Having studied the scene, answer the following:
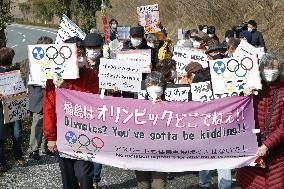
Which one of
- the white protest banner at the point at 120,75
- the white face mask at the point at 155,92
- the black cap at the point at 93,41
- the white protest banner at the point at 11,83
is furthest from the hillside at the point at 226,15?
the white face mask at the point at 155,92

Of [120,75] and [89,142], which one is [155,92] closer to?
[120,75]

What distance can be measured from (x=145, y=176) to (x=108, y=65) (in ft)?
4.18

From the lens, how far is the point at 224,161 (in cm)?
527

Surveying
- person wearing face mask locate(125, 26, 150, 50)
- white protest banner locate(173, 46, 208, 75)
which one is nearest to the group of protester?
person wearing face mask locate(125, 26, 150, 50)

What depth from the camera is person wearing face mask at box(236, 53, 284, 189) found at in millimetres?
4777

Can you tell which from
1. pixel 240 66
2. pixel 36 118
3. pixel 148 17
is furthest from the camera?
pixel 148 17

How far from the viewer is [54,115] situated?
5.48 m

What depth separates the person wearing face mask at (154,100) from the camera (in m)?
5.24

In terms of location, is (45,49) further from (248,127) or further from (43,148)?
(43,148)

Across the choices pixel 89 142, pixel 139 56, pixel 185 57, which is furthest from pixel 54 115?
pixel 185 57

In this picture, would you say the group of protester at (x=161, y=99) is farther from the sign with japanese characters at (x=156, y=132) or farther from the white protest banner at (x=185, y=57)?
the white protest banner at (x=185, y=57)

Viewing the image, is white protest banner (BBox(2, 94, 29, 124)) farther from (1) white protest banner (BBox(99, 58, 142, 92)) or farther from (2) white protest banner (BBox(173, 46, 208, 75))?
(2) white protest banner (BBox(173, 46, 208, 75))

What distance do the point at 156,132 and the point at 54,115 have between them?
107cm

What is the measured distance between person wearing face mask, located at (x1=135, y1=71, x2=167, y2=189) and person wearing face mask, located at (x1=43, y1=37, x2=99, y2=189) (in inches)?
21.4
